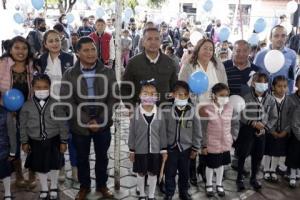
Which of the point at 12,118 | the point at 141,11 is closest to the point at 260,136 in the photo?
the point at 12,118

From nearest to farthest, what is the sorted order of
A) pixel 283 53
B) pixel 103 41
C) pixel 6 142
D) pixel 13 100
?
pixel 13 100 → pixel 6 142 → pixel 283 53 → pixel 103 41

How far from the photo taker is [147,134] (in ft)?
11.8

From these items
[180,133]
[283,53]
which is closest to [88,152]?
[180,133]

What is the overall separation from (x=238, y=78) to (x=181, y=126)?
1.10 metres

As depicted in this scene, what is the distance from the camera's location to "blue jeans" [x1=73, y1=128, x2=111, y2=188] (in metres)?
3.73

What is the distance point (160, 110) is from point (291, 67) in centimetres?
231

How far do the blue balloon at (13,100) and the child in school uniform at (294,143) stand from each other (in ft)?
10.4

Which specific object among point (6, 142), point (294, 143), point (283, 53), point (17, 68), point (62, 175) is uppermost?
point (283, 53)

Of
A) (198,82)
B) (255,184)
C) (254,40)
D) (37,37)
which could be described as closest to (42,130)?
(198,82)

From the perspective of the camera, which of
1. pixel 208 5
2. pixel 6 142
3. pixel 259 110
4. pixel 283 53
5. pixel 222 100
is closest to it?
pixel 6 142

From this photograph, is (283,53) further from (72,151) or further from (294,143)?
(72,151)

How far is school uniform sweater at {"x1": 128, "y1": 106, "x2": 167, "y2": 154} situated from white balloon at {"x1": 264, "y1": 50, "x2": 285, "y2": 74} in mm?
1667

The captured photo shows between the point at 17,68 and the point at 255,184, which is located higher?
the point at 17,68

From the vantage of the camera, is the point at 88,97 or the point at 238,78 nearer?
the point at 88,97
